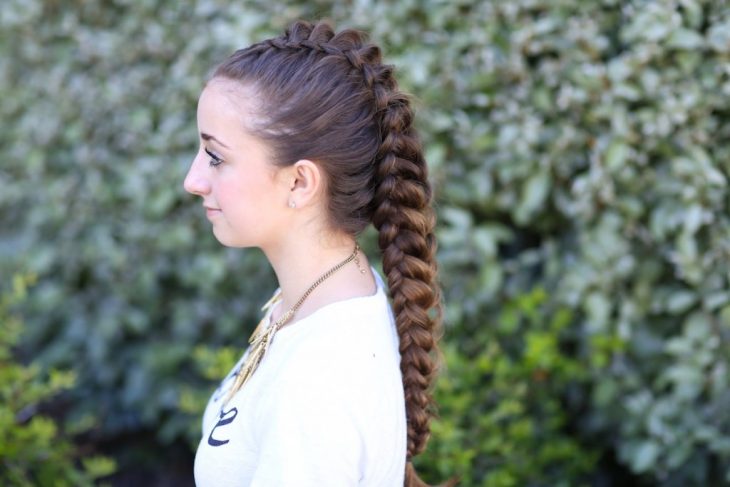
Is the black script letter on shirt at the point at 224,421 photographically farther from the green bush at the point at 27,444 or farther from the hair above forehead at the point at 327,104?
the green bush at the point at 27,444

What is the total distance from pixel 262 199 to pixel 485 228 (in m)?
1.58

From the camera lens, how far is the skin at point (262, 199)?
153 cm

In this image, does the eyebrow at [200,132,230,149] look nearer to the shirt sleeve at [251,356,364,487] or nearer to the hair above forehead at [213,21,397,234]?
the hair above forehead at [213,21,397,234]

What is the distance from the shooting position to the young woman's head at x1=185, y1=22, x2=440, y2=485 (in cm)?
152

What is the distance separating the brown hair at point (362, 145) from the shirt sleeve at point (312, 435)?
289 millimetres

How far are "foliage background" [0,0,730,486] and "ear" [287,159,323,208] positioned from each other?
814mm

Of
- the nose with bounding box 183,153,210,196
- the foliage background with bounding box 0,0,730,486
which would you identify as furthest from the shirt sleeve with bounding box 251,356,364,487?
the foliage background with bounding box 0,0,730,486

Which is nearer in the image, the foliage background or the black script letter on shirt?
the black script letter on shirt

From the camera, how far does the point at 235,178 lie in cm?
153

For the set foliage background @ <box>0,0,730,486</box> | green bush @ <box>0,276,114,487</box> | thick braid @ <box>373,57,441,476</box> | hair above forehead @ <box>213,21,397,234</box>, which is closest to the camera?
hair above forehead @ <box>213,21,397,234</box>

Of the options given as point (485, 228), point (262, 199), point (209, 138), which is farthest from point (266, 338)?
point (485, 228)

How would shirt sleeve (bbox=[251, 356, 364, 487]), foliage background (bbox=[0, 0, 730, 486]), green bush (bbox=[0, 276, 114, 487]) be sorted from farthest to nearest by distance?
foliage background (bbox=[0, 0, 730, 486]) → green bush (bbox=[0, 276, 114, 487]) → shirt sleeve (bbox=[251, 356, 364, 487])

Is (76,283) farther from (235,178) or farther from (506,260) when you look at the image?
(235,178)

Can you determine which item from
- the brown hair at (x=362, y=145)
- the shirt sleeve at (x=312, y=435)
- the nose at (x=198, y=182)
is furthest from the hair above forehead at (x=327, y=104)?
the shirt sleeve at (x=312, y=435)
